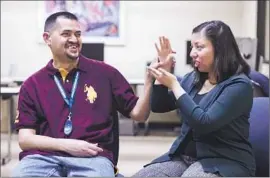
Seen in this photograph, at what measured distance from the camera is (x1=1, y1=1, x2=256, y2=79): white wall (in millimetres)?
6152

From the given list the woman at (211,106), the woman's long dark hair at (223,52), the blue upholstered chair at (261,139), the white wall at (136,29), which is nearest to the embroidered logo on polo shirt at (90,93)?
the woman at (211,106)

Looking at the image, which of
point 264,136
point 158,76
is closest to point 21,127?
point 158,76

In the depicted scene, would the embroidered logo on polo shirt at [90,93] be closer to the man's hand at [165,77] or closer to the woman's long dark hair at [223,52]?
the man's hand at [165,77]

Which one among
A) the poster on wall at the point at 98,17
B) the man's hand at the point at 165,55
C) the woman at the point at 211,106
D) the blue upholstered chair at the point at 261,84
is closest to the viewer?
the woman at the point at 211,106

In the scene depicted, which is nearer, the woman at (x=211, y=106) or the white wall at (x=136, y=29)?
the woman at (x=211, y=106)

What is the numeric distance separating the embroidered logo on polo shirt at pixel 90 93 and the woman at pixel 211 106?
0.29 meters

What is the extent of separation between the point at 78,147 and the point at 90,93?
0.92 ft

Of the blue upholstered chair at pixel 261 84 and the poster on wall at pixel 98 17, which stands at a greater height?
the poster on wall at pixel 98 17

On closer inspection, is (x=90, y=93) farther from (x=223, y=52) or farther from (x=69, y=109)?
(x=223, y=52)

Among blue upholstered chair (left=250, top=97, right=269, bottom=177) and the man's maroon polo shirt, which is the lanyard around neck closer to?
the man's maroon polo shirt

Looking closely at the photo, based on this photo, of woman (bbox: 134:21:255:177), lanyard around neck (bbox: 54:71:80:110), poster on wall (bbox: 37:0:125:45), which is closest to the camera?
woman (bbox: 134:21:255:177)

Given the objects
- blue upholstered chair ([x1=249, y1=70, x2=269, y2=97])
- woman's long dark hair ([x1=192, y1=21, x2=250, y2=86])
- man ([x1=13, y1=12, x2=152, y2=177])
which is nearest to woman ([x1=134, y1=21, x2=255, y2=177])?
woman's long dark hair ([x1=192, y1=21, x2=250, y2=86])

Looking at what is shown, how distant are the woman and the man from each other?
0.20 meters

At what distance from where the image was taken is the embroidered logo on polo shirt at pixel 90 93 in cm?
190
